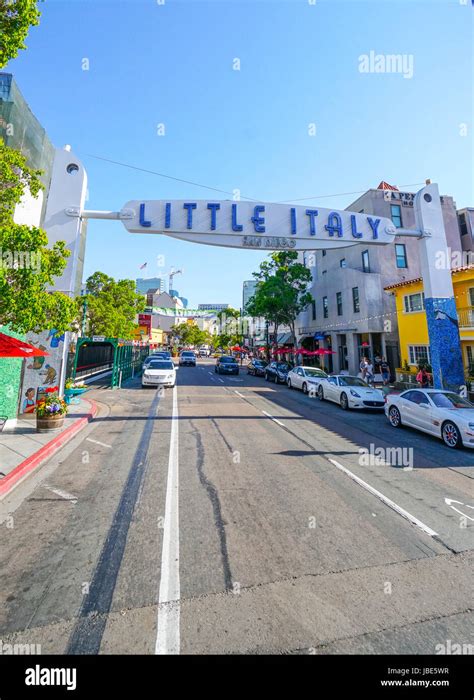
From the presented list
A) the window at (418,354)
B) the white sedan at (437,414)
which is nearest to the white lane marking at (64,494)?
the white sedan at (437,414)

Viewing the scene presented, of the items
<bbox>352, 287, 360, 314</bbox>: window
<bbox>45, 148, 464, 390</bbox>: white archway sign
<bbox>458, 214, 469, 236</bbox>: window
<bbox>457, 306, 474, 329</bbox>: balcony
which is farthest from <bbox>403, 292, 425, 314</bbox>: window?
<bbox>458, 214, 469, 236</bbox>: window

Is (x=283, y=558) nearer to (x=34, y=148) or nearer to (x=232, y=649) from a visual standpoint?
(x=232, y=649)

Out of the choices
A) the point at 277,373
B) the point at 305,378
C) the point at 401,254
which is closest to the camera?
the point at 305,378

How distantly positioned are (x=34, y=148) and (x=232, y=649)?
2373 centimetres

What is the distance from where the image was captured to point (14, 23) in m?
6.15

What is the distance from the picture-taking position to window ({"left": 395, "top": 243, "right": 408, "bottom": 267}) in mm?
26219

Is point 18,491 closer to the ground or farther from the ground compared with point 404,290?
closer to the ground

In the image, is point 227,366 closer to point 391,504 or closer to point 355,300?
point 355,300

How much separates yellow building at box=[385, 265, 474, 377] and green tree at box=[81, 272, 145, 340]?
22.2 m

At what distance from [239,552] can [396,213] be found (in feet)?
97.9

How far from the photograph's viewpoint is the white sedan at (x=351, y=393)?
1350 centimetres

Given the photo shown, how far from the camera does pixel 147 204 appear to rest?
470 inches

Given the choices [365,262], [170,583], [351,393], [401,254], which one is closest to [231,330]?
[365,262]
